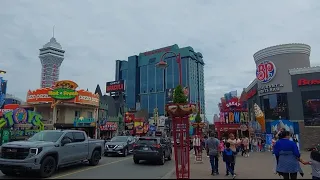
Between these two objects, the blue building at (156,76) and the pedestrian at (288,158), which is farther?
the blue building at (156,76)

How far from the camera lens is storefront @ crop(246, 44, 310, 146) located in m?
30.2

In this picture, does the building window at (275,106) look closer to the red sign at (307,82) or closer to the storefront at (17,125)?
the red sign at (307,82)

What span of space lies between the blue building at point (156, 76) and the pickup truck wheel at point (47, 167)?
4877 inches

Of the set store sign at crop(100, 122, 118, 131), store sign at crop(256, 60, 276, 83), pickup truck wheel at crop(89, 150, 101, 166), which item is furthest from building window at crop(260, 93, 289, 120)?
store sign at crop(100, 122, 118, 131)

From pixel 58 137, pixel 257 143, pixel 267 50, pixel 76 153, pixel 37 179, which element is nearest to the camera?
pixel 37 179

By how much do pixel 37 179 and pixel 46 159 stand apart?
0.79 metres

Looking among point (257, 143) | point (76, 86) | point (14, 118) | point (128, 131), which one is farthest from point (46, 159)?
point (128, 131)

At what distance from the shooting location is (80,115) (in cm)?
4222

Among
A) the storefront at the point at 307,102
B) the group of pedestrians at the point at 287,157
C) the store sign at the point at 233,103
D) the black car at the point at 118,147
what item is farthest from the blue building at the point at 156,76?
the group of pedestrians at the point at 287,157

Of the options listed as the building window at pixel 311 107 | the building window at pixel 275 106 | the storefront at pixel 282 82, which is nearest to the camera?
the building window at pixel 311 107

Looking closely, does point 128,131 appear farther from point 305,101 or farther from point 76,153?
point 76,153

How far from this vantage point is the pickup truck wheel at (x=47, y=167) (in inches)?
405

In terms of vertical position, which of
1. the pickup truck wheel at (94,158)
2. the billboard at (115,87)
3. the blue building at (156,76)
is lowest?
the pickup truck wheel at (94,158)

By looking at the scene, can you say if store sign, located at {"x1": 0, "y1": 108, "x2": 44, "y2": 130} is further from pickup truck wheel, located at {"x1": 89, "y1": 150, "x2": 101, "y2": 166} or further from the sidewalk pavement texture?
the sidewalk pavement texture
